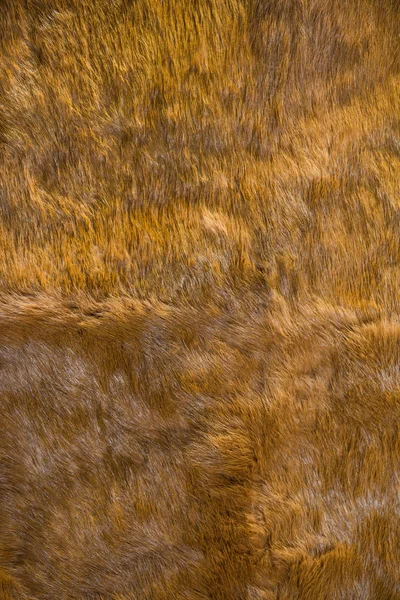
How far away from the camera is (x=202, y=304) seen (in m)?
0.71

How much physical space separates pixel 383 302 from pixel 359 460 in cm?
21

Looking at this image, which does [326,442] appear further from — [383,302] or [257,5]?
[257,5]

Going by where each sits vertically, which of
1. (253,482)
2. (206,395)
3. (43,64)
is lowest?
(253,482)

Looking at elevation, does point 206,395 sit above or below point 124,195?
below

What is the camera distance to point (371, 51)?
28.0 inches

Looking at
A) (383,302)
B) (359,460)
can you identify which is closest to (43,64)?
(383,302)

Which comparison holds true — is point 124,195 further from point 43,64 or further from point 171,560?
point 171,560

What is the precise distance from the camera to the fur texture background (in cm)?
69

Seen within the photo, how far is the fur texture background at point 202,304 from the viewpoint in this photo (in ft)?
2.25

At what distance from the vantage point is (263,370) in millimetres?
731

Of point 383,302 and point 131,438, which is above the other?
point 383,302

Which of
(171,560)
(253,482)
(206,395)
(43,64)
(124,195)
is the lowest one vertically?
(171,560)

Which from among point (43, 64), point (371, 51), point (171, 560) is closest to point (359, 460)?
point (171, 560)

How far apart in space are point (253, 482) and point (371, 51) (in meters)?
0.58
